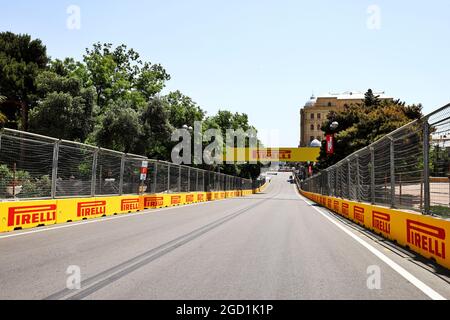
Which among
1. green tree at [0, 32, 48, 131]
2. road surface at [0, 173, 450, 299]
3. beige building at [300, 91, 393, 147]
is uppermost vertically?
beige building at [300, 91, 393, 147]

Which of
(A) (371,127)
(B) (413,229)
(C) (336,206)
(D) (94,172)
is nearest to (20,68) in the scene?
(A) (371,127)

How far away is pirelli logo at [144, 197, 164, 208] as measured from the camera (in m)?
22.8

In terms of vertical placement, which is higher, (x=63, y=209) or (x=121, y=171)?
(x=121, y=171)

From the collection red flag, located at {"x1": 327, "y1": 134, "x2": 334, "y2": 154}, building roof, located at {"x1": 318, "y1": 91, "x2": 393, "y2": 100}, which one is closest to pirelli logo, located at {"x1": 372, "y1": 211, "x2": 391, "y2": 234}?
red flag, located at {"x1": 327, "y1": 134, "x2": 334, "y2": 154}

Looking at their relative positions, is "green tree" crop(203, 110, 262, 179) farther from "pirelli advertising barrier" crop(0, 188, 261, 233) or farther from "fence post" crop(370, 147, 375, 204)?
"fence post" crop(370, 147, 375, 204)

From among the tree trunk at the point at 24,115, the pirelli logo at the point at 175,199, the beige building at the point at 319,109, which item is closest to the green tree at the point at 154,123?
the tree trunk at the point at 24,115

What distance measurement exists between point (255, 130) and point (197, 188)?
2887 inches

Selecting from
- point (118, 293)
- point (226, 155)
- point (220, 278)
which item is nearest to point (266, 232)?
point (220, 278)

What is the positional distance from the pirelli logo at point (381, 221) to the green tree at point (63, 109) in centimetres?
3434

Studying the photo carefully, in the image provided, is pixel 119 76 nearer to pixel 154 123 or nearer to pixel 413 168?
pixel 154 123

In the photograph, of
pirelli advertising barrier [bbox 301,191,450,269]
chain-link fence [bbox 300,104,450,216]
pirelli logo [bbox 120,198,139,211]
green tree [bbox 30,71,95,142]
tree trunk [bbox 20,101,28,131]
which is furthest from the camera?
tree trunk [bbox 20,101,28,131]

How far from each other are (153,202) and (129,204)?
3.85 meters

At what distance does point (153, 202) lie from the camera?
78.6 ft

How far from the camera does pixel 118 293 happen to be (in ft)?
16.3
